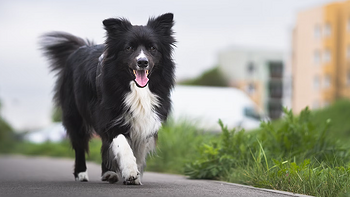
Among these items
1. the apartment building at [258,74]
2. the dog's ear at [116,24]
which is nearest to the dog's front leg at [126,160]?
the dog's ear at [116,24]

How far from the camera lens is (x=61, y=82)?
8906 mm

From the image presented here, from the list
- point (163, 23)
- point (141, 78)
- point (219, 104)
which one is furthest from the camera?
point (219, 104)

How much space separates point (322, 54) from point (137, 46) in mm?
52815

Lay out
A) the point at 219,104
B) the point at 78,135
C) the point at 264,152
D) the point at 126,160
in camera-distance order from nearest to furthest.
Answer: the point at 126,160, the point at 264,152, the point at 78,135, the point at 219,104

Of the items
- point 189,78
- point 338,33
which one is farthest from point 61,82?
point 189,78

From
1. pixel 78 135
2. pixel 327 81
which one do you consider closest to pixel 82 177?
pixel 78 135

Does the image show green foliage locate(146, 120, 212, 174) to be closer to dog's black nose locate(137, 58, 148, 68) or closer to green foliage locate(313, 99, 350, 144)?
dog's black nose locate(137, 58, 148, 68)

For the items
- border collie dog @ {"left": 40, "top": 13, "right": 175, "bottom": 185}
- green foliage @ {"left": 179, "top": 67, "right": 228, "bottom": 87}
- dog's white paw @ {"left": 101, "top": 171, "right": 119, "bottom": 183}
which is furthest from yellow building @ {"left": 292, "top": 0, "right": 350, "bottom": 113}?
dog's white paw @ {"left": 101, "top": 171, "right": 119, "bottom": 183}

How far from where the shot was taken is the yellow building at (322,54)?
55.5 metres

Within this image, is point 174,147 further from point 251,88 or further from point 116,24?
point 251,88

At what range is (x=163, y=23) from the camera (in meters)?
7.11

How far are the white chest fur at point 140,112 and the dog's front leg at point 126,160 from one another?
0.28 metres

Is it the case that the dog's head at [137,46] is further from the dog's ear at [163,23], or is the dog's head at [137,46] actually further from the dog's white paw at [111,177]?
the dog's white paw at [111,177]

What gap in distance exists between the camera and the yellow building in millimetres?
55531
